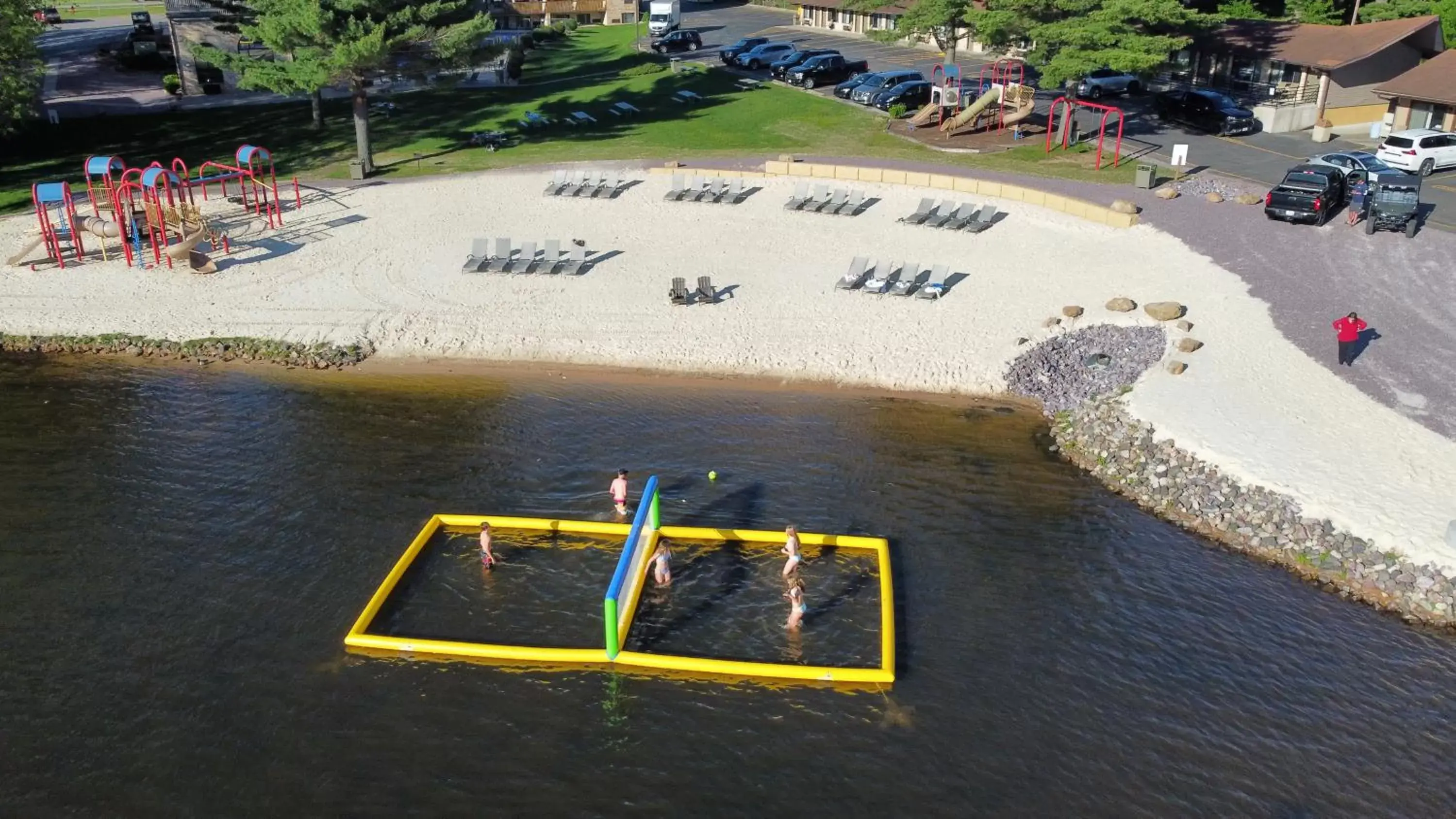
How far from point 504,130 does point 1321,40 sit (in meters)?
37.7

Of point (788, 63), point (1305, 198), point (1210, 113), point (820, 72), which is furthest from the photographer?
point (788, 63)

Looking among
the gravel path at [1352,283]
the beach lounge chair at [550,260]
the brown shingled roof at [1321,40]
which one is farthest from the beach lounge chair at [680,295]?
the brown shingled roof at [1321,40]

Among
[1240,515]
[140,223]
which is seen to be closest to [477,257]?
[140,223]

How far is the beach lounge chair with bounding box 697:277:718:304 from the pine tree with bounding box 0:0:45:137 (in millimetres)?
26443

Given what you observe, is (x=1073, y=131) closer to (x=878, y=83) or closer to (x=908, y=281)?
(x=878, y=83)

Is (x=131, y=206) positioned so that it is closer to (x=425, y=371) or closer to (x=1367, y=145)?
(x=425, y=371)

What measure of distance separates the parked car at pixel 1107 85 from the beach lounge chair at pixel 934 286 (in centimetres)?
2738

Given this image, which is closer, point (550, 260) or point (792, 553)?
point (792, 553)

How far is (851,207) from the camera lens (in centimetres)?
3812

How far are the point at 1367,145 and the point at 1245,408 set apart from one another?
2864 centimetres

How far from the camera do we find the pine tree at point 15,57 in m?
38.5

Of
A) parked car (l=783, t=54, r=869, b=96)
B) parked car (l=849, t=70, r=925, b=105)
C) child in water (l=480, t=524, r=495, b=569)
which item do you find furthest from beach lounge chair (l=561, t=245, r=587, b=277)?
parked car (l=783, t=54, r=869, b=96)

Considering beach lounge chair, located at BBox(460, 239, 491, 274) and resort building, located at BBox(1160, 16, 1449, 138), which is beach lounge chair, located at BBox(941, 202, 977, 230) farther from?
resort building, located at BBox(1160, 16, 1449, 138)

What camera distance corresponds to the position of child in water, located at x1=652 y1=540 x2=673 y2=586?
1928 centimetres
